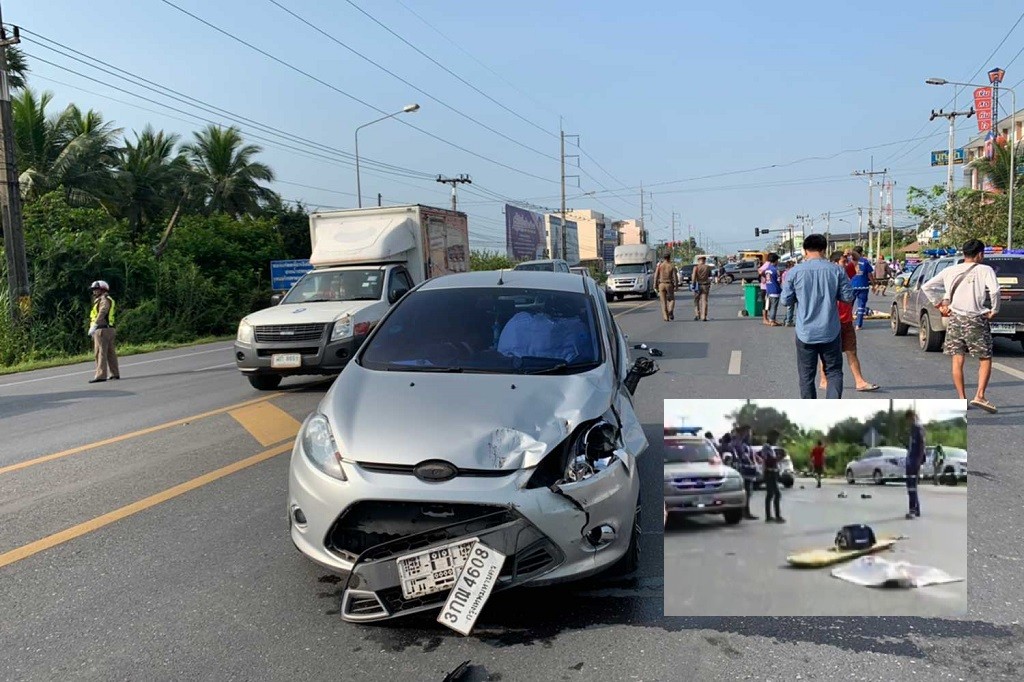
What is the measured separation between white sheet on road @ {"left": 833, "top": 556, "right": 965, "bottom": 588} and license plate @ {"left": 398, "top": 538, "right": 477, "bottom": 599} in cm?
148

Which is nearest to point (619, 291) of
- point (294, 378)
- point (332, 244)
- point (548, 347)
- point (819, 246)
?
point (332, 244)

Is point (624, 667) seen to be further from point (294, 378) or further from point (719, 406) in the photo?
point (294, 378)

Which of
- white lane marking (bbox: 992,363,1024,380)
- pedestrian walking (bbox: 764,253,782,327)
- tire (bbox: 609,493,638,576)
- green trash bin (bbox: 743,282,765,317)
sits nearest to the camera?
tire (bbox: 609,493,638,576)

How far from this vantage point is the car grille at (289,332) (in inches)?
427

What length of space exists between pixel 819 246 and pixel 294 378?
8273 millimetres

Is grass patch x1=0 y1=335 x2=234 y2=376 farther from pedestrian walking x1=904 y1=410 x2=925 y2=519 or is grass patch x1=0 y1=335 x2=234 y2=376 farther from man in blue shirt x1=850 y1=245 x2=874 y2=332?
pedestrian walking x1=904 y1=410 x2=925 y2=519

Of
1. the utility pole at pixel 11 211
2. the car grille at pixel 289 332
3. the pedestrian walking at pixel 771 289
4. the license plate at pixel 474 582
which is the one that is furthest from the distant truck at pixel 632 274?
the license plate at pixel 474 582

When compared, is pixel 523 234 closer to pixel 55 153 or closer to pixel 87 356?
pixel 55 153

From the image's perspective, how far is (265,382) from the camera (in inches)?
460

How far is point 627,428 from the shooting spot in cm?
427

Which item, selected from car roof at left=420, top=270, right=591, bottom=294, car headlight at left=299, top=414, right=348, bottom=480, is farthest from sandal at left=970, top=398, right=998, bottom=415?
car headlight at left=299, top=414, right=348, bottom=480

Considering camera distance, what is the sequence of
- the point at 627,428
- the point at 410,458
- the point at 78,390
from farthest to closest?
1. the point at 78,390
2. the point at 627,428
3. the point at 410,458

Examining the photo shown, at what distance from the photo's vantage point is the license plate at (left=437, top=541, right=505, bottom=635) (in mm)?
3475

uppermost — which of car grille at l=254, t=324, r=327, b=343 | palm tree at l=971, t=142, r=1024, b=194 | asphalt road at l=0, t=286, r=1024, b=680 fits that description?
palm tree at l=971, t=142, r=1024, b=194
